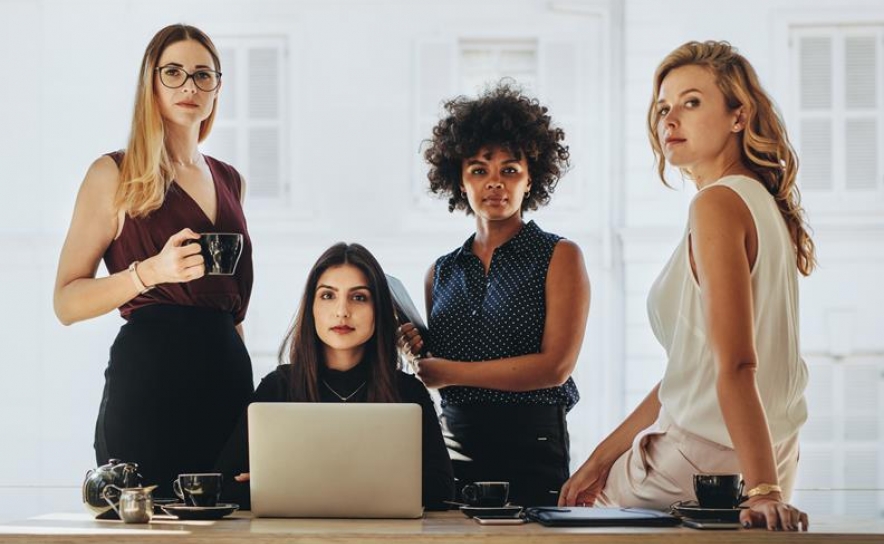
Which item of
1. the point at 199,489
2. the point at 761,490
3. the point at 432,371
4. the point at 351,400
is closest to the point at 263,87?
the point at 432,371

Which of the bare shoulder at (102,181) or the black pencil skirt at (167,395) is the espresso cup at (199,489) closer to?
the black pencil skirt at (167,395)

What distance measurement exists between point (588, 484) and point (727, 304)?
67cm

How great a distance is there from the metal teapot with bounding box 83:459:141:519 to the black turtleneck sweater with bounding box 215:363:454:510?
1.09 feet

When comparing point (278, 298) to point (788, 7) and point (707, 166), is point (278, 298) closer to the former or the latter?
point (788, 7)

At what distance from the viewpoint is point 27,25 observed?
8008 mm

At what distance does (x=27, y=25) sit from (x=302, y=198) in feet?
7.54

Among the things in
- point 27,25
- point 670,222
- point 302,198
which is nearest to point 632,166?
point 670,222

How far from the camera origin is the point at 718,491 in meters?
2.12

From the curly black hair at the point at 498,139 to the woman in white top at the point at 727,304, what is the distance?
72 centimetres

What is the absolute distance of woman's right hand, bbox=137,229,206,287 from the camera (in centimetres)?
256

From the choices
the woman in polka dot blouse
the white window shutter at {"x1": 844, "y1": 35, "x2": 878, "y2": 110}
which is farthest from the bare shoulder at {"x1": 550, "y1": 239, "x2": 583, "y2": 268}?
the white window shutter at {"x1": 844, "y1": 35, "x2": 878, "y2": 110}

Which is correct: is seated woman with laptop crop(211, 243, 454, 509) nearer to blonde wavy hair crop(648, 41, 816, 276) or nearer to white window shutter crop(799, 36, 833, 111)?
blonde wavy hair crop(648, 41, 816, 276)

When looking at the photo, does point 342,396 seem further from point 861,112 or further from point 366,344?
point 861,112

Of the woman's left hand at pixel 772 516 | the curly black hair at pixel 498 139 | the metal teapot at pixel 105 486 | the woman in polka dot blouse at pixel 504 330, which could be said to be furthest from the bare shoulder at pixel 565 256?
the metal teapot at pixel 105 486
